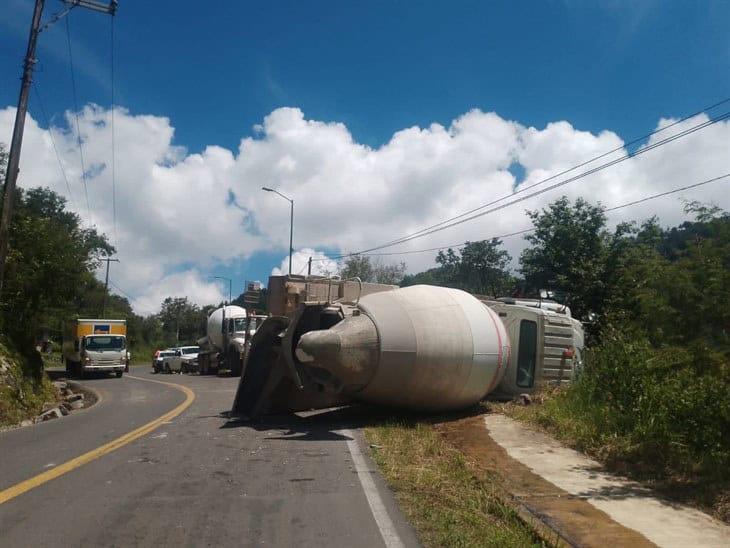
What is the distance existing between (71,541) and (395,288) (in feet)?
30.8

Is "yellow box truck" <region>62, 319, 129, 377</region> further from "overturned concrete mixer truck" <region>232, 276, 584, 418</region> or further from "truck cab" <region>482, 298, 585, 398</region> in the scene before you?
"truck cab" <region>482, 298, 585, 398</region>

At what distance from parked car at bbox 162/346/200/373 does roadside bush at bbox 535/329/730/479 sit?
113ft

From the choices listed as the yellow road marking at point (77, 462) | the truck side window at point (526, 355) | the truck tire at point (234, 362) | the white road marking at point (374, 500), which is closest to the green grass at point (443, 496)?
the white road marking at point (374, 500)

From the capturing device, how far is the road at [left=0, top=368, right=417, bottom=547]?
549 cm

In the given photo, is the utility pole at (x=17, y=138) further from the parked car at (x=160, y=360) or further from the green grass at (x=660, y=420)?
the parked car at (x=160, y=360)

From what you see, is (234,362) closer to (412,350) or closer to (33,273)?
(33,273)

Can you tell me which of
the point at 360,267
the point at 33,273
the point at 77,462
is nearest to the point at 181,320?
the point at 360,267

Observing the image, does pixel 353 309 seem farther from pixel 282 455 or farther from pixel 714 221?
pixel 714 221

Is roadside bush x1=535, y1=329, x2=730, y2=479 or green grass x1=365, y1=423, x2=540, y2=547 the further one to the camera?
roadside bush x1=535, y1=329, x2=730, y2=479

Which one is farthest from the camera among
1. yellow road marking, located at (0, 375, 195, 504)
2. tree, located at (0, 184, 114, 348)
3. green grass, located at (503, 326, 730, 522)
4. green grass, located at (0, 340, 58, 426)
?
tree, located at (0, 184, 114, 348)

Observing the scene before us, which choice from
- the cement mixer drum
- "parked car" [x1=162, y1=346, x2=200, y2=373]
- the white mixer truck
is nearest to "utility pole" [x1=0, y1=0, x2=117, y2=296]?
the cement mixer drum

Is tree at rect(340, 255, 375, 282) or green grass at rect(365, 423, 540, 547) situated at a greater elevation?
tree at rect(340, 255, 375, 282)

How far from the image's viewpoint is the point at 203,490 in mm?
7027

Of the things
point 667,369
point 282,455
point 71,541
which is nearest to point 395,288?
point 282,455
